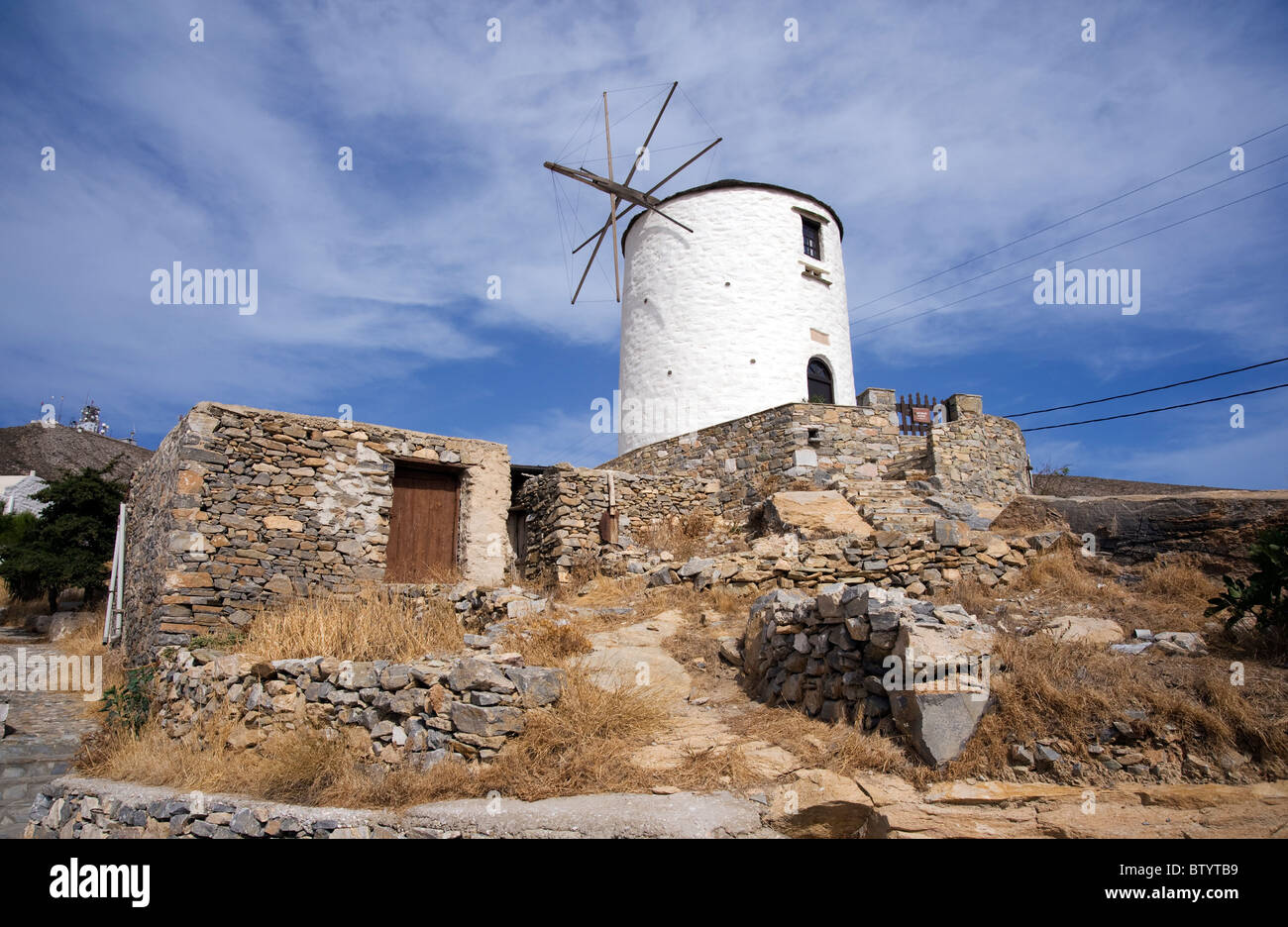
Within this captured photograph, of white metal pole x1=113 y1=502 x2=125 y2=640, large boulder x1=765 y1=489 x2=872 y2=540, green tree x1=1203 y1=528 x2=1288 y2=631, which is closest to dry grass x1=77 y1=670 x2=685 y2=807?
green tree x1=1203 y1=528 x2=1288 y2=631

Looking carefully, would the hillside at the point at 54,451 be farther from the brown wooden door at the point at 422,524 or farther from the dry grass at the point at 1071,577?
the dry grass at the point at 1071,577

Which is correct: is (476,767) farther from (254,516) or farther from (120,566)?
(120,566)

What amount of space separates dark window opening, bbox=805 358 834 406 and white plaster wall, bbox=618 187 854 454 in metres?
0.21

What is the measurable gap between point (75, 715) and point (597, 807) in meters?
9.35

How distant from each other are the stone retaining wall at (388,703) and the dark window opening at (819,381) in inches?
507

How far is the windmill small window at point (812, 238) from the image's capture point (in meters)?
18.7

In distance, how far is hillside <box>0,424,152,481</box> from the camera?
100 feet

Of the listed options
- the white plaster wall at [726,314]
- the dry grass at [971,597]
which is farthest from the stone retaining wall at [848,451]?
the dry grass at [971,597]

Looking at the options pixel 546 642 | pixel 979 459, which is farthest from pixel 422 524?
pixel 979 459

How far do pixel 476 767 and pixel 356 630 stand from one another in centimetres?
270

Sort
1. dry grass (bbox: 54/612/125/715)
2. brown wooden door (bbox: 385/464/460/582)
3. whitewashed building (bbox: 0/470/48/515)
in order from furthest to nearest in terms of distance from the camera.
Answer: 1. whitewashed building (bbox: 0/470/48/515)
2. brown wooden door (bbox: 385/464/460/582)
3. dry grass (bbox: 54/612/125/715)

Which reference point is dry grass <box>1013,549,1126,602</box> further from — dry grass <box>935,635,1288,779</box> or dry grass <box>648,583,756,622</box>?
dry grass <box>648,583,756,622</box>
